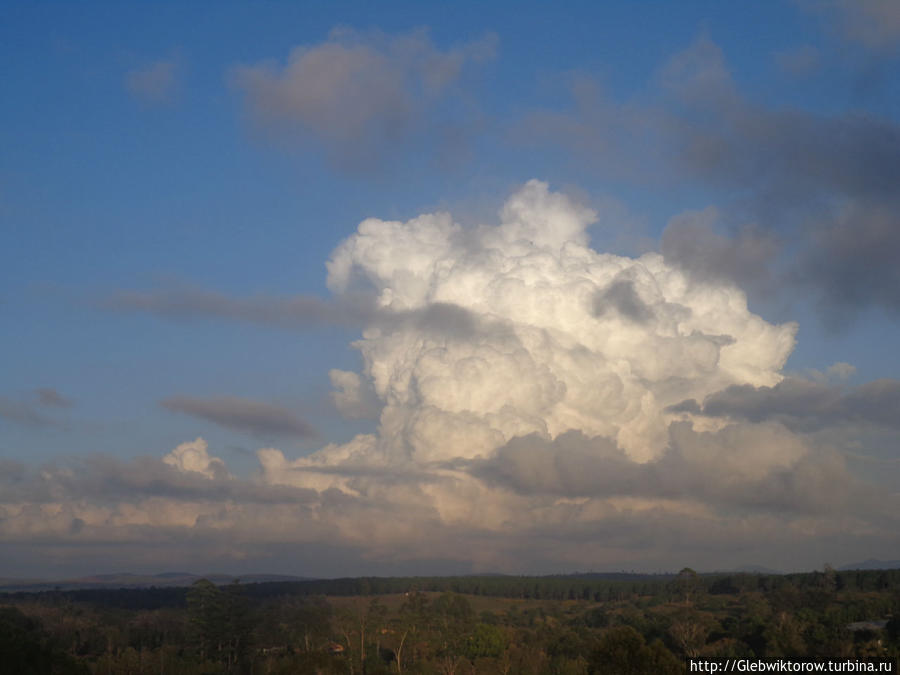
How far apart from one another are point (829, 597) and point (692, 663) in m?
77.9

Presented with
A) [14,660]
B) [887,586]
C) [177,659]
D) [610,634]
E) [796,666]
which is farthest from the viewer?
[887,586]

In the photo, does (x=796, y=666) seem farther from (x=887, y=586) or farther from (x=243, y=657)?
(x=887, y=586)

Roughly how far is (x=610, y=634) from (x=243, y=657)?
87846 mm

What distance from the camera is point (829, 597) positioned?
152 m

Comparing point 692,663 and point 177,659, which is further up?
point 692,663

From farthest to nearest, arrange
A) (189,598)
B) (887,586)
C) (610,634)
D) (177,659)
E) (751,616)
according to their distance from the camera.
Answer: (887,586)
(189,598)
(177,659)
(751,616)
(610,634)

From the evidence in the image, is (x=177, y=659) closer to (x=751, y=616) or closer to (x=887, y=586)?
(x=751, y=616)

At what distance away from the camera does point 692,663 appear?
288 ft

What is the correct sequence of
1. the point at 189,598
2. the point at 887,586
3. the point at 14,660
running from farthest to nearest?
the point at 887,586 → the point at 189,598 → the point at 14,660

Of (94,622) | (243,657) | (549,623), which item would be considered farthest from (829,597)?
(94,622)

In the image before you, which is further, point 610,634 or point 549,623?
point 549,623

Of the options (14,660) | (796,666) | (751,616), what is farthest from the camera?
(751,616)

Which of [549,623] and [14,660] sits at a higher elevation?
[14,660]

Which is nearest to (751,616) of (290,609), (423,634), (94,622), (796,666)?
(796,666)
